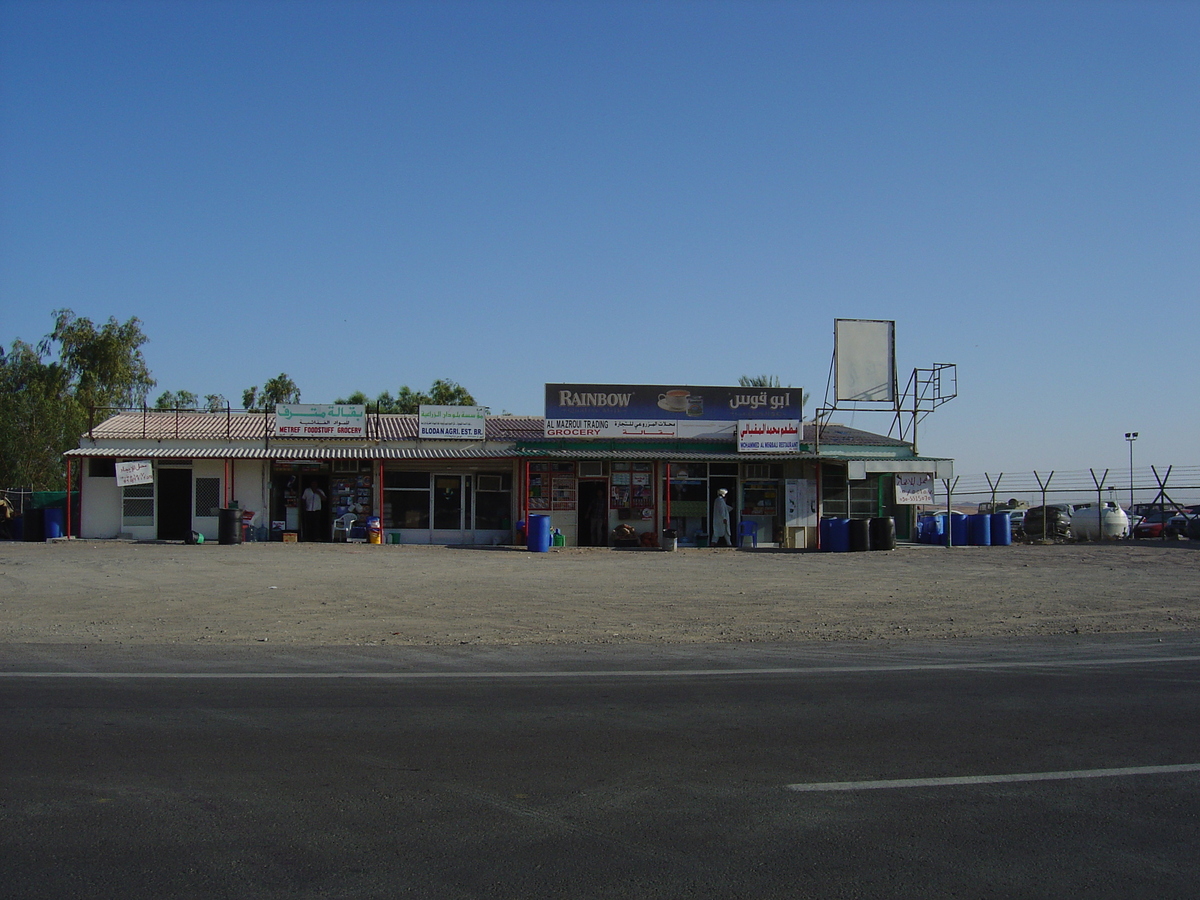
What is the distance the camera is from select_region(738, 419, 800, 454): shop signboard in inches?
1162

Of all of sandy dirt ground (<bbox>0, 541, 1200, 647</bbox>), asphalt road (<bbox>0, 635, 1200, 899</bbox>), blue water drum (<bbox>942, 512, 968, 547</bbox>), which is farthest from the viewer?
blue water drum (<bbox>942, 512, 968, 547</bbox>)

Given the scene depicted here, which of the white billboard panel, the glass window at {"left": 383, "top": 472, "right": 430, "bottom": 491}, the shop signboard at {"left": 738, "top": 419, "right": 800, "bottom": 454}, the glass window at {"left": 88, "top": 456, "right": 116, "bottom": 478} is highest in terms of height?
the white billboard panel

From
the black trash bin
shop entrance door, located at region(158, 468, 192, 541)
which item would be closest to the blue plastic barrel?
shop entrance door, located at region(158, 468, 192, 541)

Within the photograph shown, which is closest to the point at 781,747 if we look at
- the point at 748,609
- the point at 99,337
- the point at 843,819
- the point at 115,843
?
the point at 843,819

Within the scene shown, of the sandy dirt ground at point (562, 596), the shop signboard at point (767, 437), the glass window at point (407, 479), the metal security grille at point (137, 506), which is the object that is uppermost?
the shop signboard at point (767, 437)

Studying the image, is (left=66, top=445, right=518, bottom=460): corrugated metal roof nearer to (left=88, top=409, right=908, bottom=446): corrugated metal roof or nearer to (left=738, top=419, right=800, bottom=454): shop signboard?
Answer: (left=88, top=409, right=908, bottom=446): corrugated metal roof

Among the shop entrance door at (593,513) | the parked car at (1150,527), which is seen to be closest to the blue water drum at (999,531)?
the parked car at (1150,527)

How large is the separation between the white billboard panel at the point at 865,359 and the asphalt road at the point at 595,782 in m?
22.4

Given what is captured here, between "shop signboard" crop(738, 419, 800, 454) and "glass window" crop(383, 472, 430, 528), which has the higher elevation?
"shop signboard" crop(738, 419, 800, 454)

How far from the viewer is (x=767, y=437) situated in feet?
97.1

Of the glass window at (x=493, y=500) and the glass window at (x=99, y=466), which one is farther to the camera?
the glass window at (x=493, y=500)

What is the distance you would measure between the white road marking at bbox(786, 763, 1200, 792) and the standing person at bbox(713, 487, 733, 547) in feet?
75.1

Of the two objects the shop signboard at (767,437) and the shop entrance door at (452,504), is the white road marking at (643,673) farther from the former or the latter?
the shop entrance door at (452,504)

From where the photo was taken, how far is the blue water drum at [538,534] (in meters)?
27.0
